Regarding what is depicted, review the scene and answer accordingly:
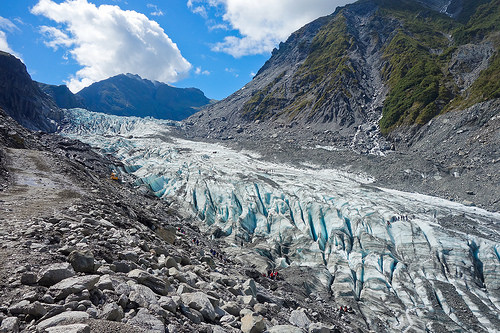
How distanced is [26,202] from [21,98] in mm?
103654

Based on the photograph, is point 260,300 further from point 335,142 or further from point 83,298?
point 335,142

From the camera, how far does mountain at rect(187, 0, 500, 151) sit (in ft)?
227

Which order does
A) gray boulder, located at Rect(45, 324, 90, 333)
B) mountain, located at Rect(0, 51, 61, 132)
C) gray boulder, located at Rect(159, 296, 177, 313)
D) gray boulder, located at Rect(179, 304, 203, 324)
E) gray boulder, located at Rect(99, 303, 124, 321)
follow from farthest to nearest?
mountain, located at Rect(0, 51, 61, 132) < gray boulder, located at Rect(179, 304, 203, 324) < gray boulder, located at Rect(159, 296, 177, 313) < gray boulder, located at Rect(99, 303, 124, 321) < gray boulder, located at Rect(45, 324, 90, 333)

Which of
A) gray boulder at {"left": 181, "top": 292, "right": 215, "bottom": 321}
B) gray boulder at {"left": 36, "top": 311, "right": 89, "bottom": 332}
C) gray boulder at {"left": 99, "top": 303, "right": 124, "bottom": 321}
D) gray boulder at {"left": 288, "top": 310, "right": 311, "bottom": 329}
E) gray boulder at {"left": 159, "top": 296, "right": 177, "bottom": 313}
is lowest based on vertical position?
gray boulder at {"left": 288, "top": 310, "right": 311, "bottom": 329}

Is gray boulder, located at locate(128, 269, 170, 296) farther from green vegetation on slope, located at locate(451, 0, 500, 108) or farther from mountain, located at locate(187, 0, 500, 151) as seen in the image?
green vegetation on slope, located at locate(451, 0, 500, 108)

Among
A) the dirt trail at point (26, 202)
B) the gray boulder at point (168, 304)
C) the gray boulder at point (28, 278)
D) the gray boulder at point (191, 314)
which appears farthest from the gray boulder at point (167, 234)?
the gray boulder at point (28, 278)

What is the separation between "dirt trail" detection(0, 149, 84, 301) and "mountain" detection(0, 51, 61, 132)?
265 feet

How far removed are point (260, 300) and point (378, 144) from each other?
208 ft

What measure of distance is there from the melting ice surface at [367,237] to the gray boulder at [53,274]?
19191 mm

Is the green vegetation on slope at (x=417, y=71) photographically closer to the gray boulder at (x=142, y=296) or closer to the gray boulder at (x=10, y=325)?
the gray boulder at (x=142, y=296)

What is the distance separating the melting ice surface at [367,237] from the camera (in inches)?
784

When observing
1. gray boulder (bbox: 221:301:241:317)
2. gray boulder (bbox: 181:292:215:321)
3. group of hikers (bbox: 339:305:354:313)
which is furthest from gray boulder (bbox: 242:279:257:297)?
group of hikers (bbox: 339:305:354:313)

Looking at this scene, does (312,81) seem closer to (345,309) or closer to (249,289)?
(345,309)

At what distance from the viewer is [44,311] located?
4223 mm
